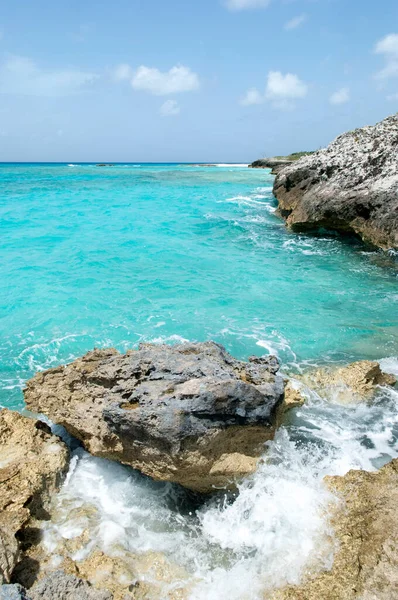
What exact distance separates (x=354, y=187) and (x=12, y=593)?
17.9 m

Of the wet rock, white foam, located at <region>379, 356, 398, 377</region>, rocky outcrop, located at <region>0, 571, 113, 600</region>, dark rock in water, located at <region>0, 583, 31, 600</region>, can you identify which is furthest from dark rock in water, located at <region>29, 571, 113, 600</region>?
white foam, located at <region>379, 356, 398, 377</region>

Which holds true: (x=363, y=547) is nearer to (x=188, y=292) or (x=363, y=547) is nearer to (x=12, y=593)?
(x=12, y=593)

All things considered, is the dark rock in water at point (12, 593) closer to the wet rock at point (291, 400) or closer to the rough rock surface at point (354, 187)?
the wet rock at point (291, 400)

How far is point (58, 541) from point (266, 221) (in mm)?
20931

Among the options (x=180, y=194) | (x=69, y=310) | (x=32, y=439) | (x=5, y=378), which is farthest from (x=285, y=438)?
(x=180, y=194)

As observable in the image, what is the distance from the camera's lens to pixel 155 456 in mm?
4617

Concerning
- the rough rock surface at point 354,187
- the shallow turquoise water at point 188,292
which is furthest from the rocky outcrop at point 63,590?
A: the rough rock surface at point 354,187

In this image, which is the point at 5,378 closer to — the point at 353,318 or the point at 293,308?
the point at 293,308

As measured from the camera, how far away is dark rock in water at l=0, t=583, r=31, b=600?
305cm

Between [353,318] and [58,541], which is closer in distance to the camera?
[58,541]

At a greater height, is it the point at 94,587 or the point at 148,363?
the point at 148,363

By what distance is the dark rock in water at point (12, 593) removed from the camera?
10.0ft

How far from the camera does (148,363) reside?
17.7 feet

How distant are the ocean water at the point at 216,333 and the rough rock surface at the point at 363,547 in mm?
198
